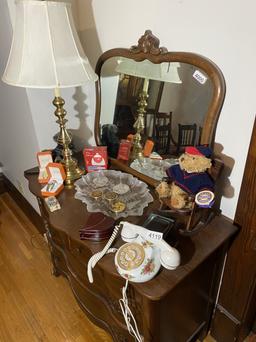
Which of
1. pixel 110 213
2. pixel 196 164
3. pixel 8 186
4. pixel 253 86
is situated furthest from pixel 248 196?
pixel 8 186

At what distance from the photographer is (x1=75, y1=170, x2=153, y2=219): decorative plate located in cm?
104

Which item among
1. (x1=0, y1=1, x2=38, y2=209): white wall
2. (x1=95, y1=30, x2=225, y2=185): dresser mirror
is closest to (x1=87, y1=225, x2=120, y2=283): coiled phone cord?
(x1=95, y1=30, x2=225, y2=185): dresser mirror

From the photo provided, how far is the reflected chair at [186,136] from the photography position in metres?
1.00

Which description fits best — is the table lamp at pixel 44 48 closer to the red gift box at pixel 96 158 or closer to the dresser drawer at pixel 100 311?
the red gift box at pixel 96 158

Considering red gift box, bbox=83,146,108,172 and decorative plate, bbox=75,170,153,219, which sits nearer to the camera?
decorative plate, bbox=75,170,153,219

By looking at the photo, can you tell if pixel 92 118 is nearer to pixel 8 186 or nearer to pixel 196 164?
pixel 196 164

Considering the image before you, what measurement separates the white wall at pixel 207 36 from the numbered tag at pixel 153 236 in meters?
0.36

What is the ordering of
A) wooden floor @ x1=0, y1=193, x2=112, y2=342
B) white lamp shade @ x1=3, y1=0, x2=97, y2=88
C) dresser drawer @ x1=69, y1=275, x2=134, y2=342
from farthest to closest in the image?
wooden floor @ x1=0, y1=193, x2=112, y2=342 → dresser drawer @ x1=69, y1=275, x2=134, y2=342 → white lamp shade @ x1=3, y1=0, x2=97, y2=88

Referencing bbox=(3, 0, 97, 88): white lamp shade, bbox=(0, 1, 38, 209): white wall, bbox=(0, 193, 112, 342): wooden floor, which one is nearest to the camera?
bbox=(3, 0, 97, 88): white lamp shade

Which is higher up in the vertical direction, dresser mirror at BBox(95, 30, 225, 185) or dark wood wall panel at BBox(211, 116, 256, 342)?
dresser mirror at BBox(95, 30, 225, 185)

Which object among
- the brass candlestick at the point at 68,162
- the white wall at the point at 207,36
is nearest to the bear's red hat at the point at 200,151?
the white wall at the point at 207,36

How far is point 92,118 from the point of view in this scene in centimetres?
150

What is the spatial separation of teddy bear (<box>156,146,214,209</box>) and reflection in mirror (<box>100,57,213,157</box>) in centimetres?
15

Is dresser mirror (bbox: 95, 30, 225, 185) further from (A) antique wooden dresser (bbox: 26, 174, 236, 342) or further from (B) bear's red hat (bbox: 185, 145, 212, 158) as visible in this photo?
(A) antique wooden dresser (bbox: 26, 174, 236, 342)
